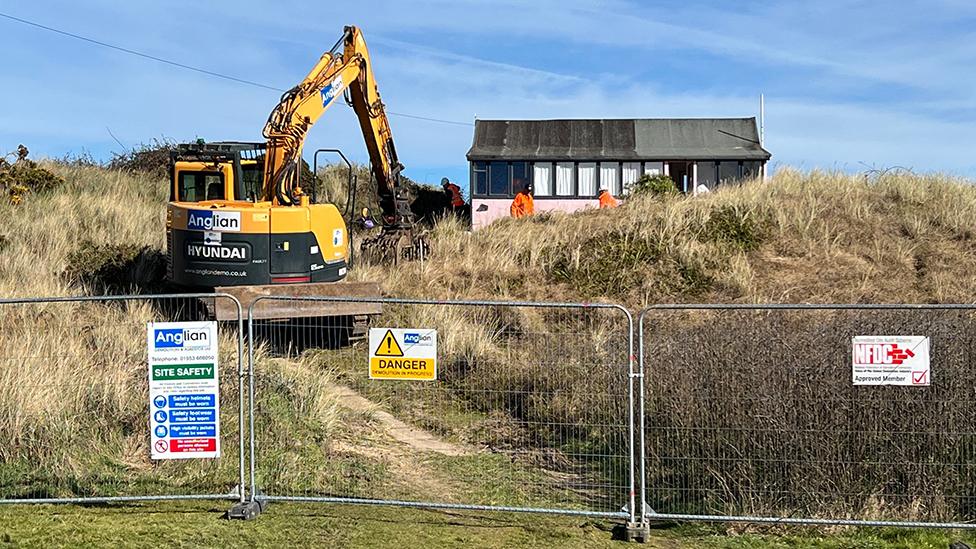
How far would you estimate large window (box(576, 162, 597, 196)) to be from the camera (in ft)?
119

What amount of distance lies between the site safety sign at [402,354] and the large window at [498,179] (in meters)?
28.6

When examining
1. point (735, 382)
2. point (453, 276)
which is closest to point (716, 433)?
point (735, 382)

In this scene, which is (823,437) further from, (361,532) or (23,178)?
(23,178)

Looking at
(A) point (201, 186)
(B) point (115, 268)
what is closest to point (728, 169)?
(B) point (115, 268)

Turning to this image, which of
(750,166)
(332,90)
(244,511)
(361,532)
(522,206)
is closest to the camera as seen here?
(361,532)

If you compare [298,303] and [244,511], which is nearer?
[244,511]

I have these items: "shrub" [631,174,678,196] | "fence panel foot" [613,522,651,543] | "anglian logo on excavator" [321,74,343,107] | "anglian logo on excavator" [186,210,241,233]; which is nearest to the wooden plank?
"anglian logo on excavator" [186,210,241,233]

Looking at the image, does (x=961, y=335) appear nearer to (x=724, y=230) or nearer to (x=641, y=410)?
(x=641, y=410)

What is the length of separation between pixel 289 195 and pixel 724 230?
A: 31.7ft

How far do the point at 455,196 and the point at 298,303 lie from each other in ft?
70.5

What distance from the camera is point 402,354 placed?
7875mm

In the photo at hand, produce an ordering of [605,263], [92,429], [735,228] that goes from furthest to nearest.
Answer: [735,228] < [605,263] < [92,429]

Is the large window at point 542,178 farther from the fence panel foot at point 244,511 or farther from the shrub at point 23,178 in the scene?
the fence panel foot at point 244,511

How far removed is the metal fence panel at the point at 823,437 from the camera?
7.79m
